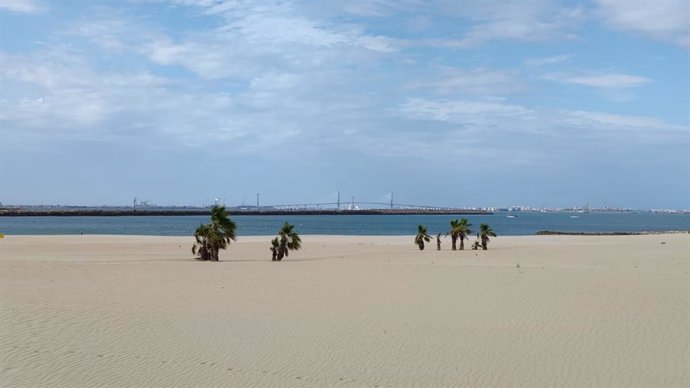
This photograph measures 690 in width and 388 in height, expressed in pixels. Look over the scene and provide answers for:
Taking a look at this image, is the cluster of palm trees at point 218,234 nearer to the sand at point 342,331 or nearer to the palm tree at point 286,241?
the palm tree at point 286,241

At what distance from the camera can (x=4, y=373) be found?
353 inches

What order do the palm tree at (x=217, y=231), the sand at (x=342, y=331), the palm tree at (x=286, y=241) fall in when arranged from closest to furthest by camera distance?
1. the sand at (x=342, y=331)
2. the palm tree at (x=217, y=231)
3. the palm tree at (x=286, y=241)

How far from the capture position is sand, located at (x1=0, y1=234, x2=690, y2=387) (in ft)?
30.6

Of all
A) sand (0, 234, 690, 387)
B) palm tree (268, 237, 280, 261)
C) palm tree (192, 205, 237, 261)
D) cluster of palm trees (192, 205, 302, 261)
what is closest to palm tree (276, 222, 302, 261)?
cluster of palm trees (192, 205, 302, 261)

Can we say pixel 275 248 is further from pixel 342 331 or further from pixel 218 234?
pixel 342 331

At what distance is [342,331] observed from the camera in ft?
40.3

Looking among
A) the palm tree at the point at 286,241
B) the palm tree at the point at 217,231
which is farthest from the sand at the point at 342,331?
the palm tree at the point at 286,241

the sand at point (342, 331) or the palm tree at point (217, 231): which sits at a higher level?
the palm tree at point (217, 231)

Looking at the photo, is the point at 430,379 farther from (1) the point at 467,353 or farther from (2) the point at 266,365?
(2) the point at 266,365

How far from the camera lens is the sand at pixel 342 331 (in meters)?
9.31

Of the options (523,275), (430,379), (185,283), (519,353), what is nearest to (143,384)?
(430,379)

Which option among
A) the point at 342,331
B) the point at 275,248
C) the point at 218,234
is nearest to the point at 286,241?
the point at 275,248

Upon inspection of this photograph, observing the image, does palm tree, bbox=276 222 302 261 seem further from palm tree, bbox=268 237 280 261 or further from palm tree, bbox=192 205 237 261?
palm tree, bbox=192 205 237 261

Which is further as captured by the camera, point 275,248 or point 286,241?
point 275,248
